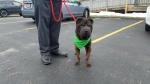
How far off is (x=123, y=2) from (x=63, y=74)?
14.0 metres

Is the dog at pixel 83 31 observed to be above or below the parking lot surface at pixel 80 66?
above

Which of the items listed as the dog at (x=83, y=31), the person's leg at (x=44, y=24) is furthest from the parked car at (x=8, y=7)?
the dog at (x=83, y=31)

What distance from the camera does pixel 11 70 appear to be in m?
3.27

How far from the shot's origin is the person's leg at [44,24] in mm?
3434

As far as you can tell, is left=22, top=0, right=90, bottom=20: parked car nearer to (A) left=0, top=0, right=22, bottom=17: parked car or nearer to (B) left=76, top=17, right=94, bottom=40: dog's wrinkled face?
(A) left=0, top=0, right=22, bottom=17: parked car

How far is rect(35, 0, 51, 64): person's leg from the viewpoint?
11.3ft

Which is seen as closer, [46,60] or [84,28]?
[84,28]

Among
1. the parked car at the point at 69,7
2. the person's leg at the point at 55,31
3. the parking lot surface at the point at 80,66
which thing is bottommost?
the parking lot surface at the point at 80,66

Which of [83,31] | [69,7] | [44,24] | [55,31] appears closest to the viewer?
[83,31]

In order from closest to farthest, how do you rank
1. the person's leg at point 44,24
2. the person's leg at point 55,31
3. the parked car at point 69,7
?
the person's leg at point 44,24 < the person's leg at point 55,31 < the parked car at point 69,7

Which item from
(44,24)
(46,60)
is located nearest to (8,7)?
(44,24)

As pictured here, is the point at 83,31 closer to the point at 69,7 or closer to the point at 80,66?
the point at 80,66

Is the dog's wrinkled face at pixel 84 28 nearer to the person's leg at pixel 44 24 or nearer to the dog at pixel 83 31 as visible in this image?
the dog at pixel 83 31

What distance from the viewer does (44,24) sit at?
354 cm
